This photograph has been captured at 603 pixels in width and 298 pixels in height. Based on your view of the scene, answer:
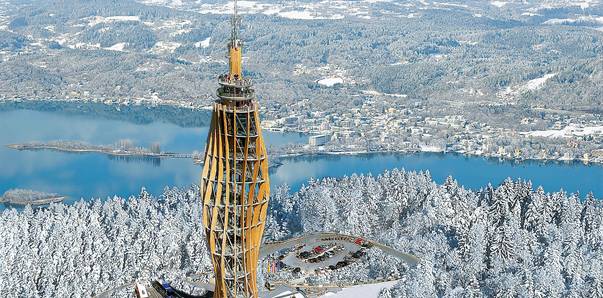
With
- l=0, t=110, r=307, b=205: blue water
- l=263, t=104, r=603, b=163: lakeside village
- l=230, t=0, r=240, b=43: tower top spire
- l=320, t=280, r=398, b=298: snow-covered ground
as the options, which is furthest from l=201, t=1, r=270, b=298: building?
l=263, t=104, r=603, b=163: lakeside village

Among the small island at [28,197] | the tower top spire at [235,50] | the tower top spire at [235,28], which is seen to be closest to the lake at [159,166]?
the small island at [28,197]

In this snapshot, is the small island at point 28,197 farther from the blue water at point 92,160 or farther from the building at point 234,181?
the building at point 234,181

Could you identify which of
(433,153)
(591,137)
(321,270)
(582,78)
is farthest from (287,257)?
(582,78)

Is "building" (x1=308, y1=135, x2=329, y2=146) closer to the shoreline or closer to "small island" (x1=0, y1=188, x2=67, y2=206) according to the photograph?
the shoreline

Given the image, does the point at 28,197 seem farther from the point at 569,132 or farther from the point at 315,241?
the point at 569,132

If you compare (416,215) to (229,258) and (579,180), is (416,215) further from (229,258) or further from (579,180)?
(579,180)

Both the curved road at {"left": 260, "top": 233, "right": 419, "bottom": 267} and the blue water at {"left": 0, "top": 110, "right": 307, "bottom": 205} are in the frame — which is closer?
the curved road at {"left": 260, "top": 233, "right": 419, "bottom": 267}

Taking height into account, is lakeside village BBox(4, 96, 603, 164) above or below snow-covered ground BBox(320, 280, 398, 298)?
below
